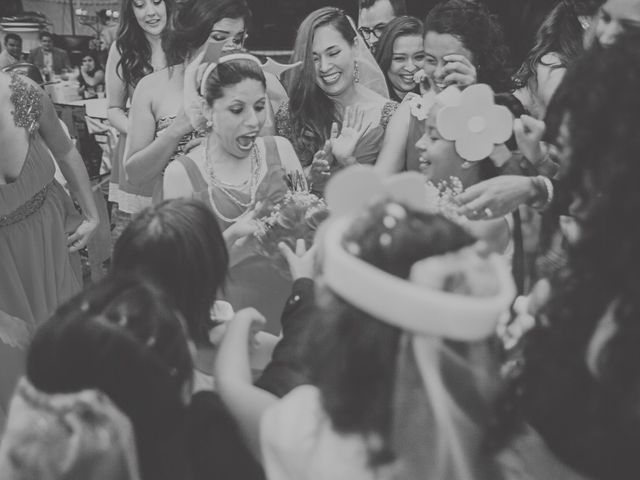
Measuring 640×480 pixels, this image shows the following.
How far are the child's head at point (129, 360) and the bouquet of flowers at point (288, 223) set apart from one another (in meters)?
0.72

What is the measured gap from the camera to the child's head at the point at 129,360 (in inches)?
36.2

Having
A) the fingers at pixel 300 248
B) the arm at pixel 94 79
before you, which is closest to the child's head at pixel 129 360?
the fingers at pixel 300 248

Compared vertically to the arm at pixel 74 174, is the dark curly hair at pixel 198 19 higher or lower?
higher

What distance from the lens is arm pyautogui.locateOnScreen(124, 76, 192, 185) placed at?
2.17 meters

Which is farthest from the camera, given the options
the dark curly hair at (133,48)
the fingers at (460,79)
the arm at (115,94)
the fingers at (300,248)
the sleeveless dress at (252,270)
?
the arm at (115,94)

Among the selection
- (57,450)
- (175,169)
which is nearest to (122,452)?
(57,450)

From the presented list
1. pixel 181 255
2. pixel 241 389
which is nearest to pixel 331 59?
pixel 181 255

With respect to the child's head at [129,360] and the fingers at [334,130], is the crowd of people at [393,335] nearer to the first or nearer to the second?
the child's head at [129,360]

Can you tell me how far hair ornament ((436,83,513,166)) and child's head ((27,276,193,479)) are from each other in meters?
0.85

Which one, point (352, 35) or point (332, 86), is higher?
point (352, 35)

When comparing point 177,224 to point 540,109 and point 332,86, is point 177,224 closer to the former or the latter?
point 332,86

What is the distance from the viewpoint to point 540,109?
2.64 metres

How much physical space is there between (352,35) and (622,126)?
70.0 inches

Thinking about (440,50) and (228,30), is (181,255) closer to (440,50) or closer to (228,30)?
(440,50)
